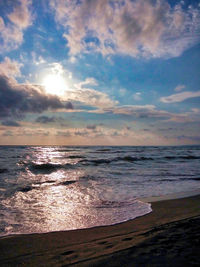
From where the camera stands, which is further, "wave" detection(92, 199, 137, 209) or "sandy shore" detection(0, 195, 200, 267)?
"wave" detection(92, 199, 137, 209)

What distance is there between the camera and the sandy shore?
313 centimetres

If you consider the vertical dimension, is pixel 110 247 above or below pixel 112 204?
above

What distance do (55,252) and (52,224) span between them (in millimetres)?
2010

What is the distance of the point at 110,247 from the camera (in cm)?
379

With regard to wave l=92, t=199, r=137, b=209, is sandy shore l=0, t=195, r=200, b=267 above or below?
above

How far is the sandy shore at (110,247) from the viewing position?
313 cm

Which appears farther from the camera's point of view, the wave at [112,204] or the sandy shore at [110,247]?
the wave at [112,204]

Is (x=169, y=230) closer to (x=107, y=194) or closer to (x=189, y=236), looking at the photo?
(x=189, y=236)

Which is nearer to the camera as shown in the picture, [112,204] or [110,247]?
[110,247]

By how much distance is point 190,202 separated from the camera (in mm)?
8383

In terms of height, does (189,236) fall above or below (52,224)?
above

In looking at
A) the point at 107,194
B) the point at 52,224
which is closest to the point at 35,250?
the point at 52,224

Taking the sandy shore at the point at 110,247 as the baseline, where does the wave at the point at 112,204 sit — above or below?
Answer: below

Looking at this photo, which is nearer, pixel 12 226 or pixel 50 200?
pixel 12 226
